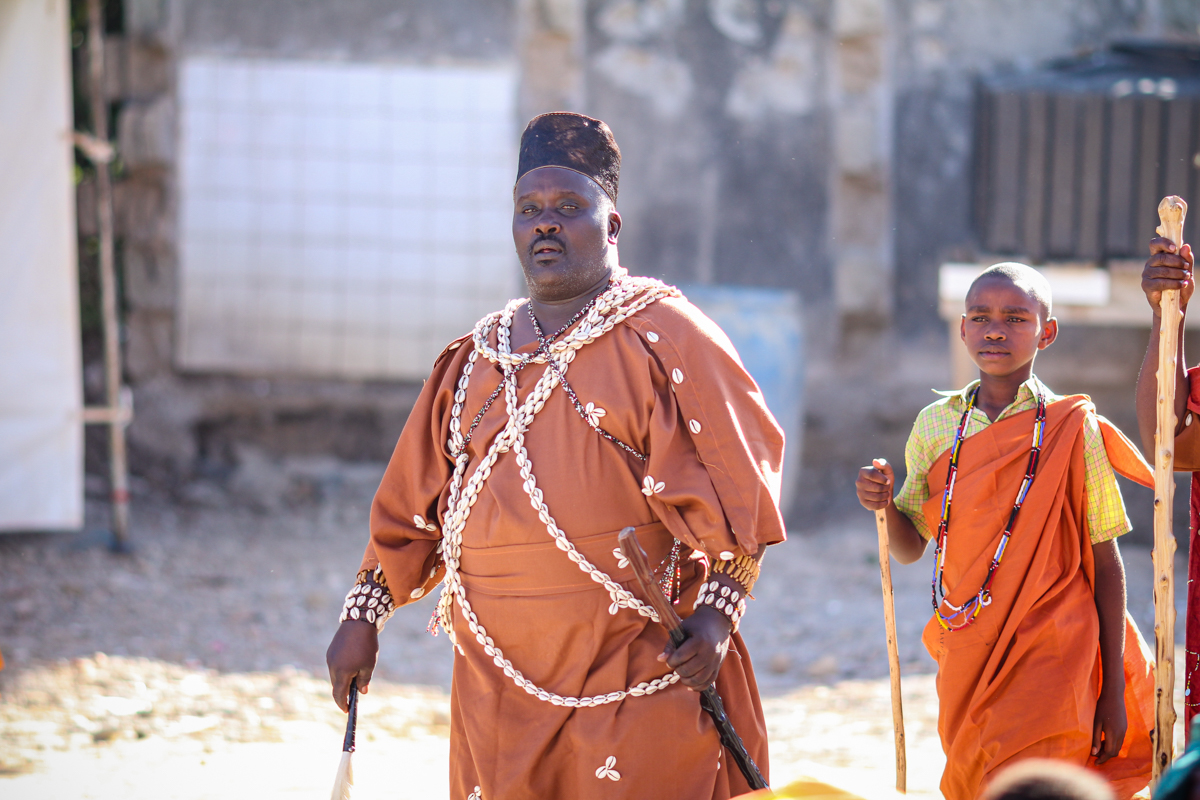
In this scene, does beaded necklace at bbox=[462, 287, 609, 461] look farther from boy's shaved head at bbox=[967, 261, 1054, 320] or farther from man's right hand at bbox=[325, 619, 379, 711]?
boy's shaved head at bbox=[967, 261, 1054, 320]

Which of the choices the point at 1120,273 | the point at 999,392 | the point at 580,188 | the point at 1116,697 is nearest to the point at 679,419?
the point at 580,188

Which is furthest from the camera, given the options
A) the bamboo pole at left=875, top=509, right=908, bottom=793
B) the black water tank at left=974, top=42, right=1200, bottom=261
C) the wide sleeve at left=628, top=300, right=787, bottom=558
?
the black water tank at left=974, top=42, right=1200, bottom=261

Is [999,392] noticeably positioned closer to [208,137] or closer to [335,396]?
[335,396]

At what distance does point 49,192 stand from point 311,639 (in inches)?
124

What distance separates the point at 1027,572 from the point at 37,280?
19.5ft

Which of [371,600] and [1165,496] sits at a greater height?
[1165,496]

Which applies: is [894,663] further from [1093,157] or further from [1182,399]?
[1093,157]

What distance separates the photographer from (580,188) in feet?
8.77

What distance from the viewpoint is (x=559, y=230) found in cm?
266

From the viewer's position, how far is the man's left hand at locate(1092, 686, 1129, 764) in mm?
2914

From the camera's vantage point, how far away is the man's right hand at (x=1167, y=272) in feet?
9.21

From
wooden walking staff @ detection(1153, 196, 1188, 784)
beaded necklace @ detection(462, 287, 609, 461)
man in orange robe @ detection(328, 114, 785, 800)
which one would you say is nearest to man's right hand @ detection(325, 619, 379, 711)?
man in orange robe @ detection(328, 114, 785, 800)

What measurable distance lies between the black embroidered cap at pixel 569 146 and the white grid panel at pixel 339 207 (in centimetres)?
578

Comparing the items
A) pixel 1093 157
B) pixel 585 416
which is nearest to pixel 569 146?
pixel 585 416
